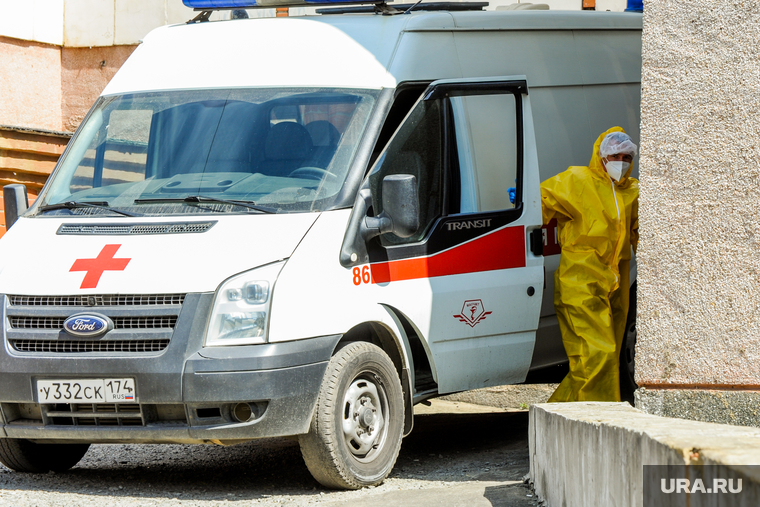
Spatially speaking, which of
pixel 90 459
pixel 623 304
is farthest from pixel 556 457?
pixel 90 459

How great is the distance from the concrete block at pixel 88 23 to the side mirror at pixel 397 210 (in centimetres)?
839

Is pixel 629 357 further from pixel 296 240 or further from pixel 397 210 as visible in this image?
pixel 296 240

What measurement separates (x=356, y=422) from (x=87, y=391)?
134cm

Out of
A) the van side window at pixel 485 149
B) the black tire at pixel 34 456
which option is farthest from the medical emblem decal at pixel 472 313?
the black tire at pixel 34 456

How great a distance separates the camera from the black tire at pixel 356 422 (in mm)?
5270

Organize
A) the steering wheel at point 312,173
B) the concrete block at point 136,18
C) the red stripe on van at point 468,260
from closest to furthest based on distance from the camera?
1. the steering wheel at point 312,173
2. the red stripe on van at point 468,260
3. the concrete block at point 136,18

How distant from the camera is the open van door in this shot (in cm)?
584

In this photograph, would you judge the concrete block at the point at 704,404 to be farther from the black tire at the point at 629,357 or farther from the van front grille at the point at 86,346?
the black tire at the point at 629,357

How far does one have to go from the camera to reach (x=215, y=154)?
583 centimetres

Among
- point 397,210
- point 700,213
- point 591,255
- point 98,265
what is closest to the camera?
point 700,213

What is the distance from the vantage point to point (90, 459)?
6707mm

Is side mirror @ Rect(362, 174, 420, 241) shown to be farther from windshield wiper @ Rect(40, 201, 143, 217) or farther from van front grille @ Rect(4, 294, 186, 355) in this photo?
windshield wiper @ Rect(40, 201, 143, 217)

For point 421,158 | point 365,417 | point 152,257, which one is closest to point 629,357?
point 421,158
